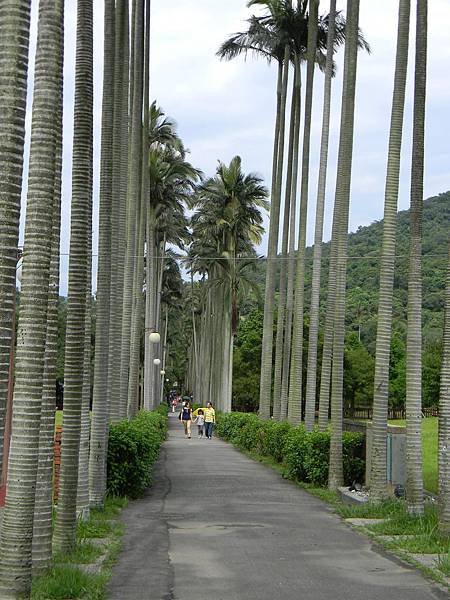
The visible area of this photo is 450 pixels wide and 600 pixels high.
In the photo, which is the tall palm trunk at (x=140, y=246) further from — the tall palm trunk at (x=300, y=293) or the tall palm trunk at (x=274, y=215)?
the tall palm trunk at (x=300, y=293)

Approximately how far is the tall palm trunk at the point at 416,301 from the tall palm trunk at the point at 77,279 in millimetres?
6156

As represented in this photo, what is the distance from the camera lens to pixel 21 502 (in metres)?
8.13

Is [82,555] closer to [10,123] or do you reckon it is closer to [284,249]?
[10,123]

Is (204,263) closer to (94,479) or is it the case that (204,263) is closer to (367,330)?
(367,330)

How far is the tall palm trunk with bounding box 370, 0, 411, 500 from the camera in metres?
16.8

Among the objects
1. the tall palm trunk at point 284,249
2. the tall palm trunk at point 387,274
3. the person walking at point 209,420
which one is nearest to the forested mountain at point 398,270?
the person walking at point 209,420

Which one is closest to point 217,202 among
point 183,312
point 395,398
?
point 395,398

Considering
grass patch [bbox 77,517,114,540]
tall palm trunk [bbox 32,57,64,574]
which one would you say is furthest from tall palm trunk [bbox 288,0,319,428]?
tall palm trunk [bbox 32,57,64,574]

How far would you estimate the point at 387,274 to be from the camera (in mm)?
17094

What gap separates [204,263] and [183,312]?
56.3m

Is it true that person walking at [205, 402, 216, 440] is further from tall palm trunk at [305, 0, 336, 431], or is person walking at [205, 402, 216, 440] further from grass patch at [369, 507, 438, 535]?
grass patch at [369, 507, 438, 535]

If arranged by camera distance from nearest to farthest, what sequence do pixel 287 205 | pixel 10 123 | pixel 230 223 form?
pixel 10 123 < pixel 287 205 < pixel 230 223

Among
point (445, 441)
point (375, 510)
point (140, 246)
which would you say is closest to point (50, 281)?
point (445, 441)

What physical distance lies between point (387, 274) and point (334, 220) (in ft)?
16.5
